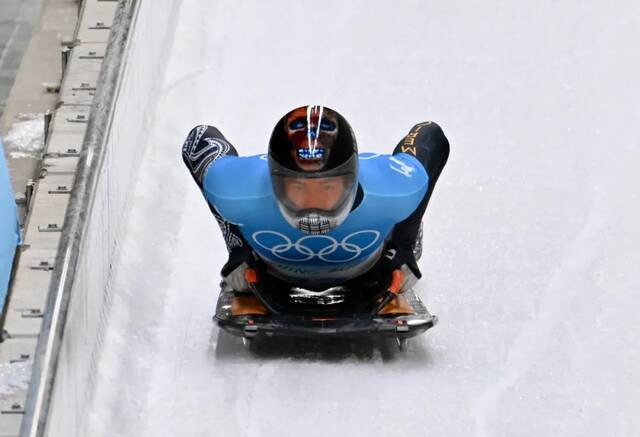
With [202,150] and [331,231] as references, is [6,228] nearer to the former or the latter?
[202,150]

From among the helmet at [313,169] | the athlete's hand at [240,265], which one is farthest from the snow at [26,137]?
the helmet at [313,169]

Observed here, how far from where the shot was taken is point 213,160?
210 inches

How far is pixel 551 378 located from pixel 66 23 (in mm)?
4651

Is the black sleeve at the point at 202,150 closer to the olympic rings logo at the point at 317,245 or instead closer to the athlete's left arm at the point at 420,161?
the olympic rings logo at the point at 317,245

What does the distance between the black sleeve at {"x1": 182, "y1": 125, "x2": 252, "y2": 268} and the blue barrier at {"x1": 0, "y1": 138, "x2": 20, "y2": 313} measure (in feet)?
3.36

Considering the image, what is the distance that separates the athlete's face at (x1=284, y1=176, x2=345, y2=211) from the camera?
4828 millimetres

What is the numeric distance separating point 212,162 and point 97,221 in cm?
50

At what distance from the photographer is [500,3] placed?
7836 mm

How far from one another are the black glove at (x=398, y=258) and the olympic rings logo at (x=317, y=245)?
170 millimetres

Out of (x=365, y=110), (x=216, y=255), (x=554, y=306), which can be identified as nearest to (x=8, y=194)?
(x=216, y=255)

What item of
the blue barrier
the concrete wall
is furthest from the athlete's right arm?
the blue barrier

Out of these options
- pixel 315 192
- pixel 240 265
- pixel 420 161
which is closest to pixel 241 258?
pixel 240 265

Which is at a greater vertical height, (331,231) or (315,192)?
(315,192)

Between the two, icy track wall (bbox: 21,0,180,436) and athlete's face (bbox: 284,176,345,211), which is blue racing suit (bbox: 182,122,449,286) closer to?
athlete's face (bbox: 284,176,345,211)
